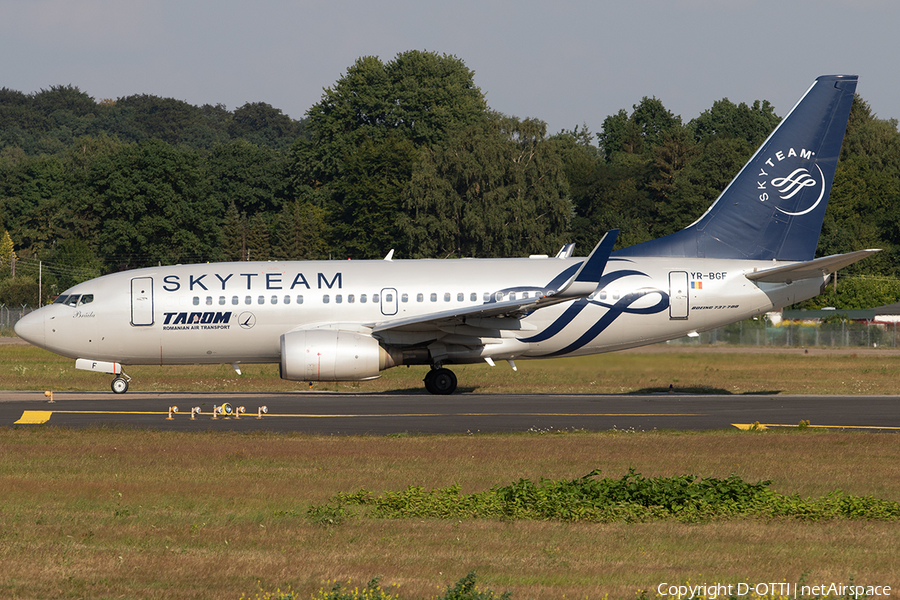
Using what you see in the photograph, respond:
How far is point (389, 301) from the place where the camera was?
32.0 m

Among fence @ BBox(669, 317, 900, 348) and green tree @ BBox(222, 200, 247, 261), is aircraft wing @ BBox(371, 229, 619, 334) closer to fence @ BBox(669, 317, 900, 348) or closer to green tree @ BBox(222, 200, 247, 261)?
fence @ BBox(669, 317, 900, 348)

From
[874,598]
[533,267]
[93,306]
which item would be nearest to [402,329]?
[533,267]

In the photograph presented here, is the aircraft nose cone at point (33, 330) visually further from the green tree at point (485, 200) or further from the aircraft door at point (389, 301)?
the green tree at point (485, 200)

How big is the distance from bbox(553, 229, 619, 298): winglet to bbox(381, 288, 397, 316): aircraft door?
17.7 feet

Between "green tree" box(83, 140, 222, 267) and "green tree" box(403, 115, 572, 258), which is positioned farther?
"green tree" box(83, 140, 222, 267)

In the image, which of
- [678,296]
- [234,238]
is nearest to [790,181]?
[678,296]

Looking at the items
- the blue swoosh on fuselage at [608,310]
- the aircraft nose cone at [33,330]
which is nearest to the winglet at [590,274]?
the blue swoosh on fuselage at [608,310]

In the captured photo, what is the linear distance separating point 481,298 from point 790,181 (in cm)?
1075

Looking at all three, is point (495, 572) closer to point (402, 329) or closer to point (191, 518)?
point (191, 518)

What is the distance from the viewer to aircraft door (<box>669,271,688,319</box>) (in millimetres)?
32000

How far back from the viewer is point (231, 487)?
15.7 meters

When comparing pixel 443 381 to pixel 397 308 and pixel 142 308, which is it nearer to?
pixel 397 308

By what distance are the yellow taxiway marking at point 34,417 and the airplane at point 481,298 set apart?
584 centimetres

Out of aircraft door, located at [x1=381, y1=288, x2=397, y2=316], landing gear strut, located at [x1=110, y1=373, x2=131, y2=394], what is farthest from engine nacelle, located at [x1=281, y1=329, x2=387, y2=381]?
landing gear strut, located at [x1=110, y1=373, x2=131, y2=394]
